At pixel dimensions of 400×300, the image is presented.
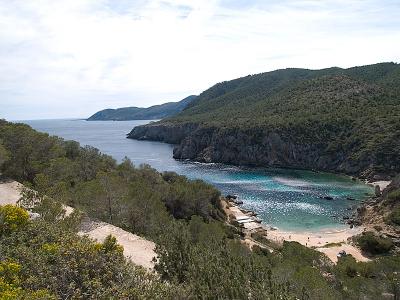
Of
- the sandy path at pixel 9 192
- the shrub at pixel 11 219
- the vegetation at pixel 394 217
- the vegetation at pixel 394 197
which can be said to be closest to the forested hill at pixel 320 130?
the vegetation at pixel 394 197

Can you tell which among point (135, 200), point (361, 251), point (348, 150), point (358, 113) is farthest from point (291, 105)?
point (135, 200)

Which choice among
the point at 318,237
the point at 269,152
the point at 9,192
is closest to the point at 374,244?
the point at 318,237

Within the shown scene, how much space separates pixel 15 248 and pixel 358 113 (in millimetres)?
109473

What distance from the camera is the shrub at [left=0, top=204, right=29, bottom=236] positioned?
15.9 meters

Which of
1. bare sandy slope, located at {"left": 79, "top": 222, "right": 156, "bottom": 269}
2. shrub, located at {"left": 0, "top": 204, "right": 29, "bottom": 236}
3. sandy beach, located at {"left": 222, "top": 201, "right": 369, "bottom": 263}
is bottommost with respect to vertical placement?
sandy beach, located at {"left": 222, "top": 201, "right": 369, "bottom": 263}

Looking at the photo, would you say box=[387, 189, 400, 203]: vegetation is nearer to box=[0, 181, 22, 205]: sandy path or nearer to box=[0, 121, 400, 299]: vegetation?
box=[0, 121, 400, 299]: vegetation

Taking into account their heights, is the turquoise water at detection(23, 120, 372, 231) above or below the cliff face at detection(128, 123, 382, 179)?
below

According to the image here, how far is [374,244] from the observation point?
44.8 meters

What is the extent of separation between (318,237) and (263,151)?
62.4 m

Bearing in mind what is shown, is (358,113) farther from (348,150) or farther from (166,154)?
(166,154)

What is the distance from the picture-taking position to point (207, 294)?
11305 millimetres

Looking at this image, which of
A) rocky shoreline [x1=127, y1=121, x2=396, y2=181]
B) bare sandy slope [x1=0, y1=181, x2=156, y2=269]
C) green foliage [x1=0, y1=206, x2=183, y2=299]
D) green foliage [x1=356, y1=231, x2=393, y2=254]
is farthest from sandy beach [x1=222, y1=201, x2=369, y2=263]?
rocky shoreline [x1=127, y1=121, x2=396, y2=181]

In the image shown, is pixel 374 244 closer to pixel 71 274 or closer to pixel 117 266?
pixel 117 266

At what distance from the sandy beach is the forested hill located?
3775 centimetres
